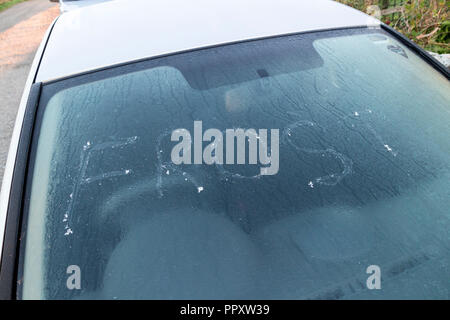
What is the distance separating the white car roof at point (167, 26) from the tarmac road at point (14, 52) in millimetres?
2281

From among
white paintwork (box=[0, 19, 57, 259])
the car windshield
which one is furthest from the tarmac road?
the car windshield

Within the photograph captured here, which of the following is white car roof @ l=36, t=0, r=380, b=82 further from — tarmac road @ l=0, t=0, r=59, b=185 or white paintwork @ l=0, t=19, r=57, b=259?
tarmac road @ l=0, t=0, r=59, b=185

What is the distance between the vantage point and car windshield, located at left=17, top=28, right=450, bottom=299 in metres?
0.92

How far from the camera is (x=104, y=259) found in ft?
3.09

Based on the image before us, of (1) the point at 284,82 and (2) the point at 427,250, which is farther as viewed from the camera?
(1) the point at 284,82

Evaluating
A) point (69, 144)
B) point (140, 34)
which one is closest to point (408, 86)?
point (140, 34)

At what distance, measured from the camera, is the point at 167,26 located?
5.26ft

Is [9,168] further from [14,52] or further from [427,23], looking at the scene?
[14,52]

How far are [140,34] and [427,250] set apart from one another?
1319 mm

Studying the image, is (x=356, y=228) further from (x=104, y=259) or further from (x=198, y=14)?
(x=198, y=14)

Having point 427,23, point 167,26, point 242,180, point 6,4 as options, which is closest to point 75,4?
point 167,26

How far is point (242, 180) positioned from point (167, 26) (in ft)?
2.86

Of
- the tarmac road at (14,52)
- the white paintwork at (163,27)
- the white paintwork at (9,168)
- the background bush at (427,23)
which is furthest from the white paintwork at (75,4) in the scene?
the white paintwork at (9,168)

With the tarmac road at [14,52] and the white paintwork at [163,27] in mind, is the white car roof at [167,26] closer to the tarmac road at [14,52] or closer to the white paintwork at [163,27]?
the white paintwork at [163,27]
